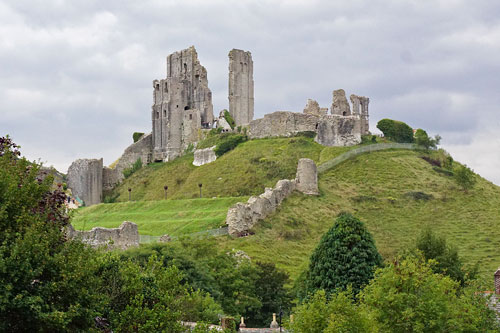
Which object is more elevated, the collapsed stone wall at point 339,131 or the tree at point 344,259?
the collapsed stone wall at point 339,131

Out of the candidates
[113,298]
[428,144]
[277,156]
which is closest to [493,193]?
[428,144]

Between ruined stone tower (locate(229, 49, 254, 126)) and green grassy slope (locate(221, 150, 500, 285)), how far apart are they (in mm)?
25158

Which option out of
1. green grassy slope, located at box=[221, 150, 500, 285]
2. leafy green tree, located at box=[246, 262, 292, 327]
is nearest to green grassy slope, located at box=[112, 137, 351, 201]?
green grassy slope, located at box=[221, 150, 500, 285]

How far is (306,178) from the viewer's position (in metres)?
70.8

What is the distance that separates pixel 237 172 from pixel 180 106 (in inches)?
846

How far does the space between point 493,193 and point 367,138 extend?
16.0m

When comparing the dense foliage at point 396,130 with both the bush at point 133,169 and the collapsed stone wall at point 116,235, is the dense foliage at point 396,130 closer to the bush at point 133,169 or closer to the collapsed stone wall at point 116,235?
the bush at point 133,169

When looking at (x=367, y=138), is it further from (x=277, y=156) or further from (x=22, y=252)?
(x=22, y=252)

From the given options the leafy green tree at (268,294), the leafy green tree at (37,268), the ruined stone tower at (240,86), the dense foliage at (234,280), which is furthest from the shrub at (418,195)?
the leafy green tree at (37,268)

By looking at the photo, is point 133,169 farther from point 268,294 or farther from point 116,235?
point 268,294

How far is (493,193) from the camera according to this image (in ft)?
247

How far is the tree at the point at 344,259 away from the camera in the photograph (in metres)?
41.7

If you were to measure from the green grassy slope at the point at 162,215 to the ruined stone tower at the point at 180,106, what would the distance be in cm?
1867

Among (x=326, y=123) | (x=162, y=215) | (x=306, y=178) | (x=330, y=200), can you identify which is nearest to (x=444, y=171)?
(x=326, y=123)
